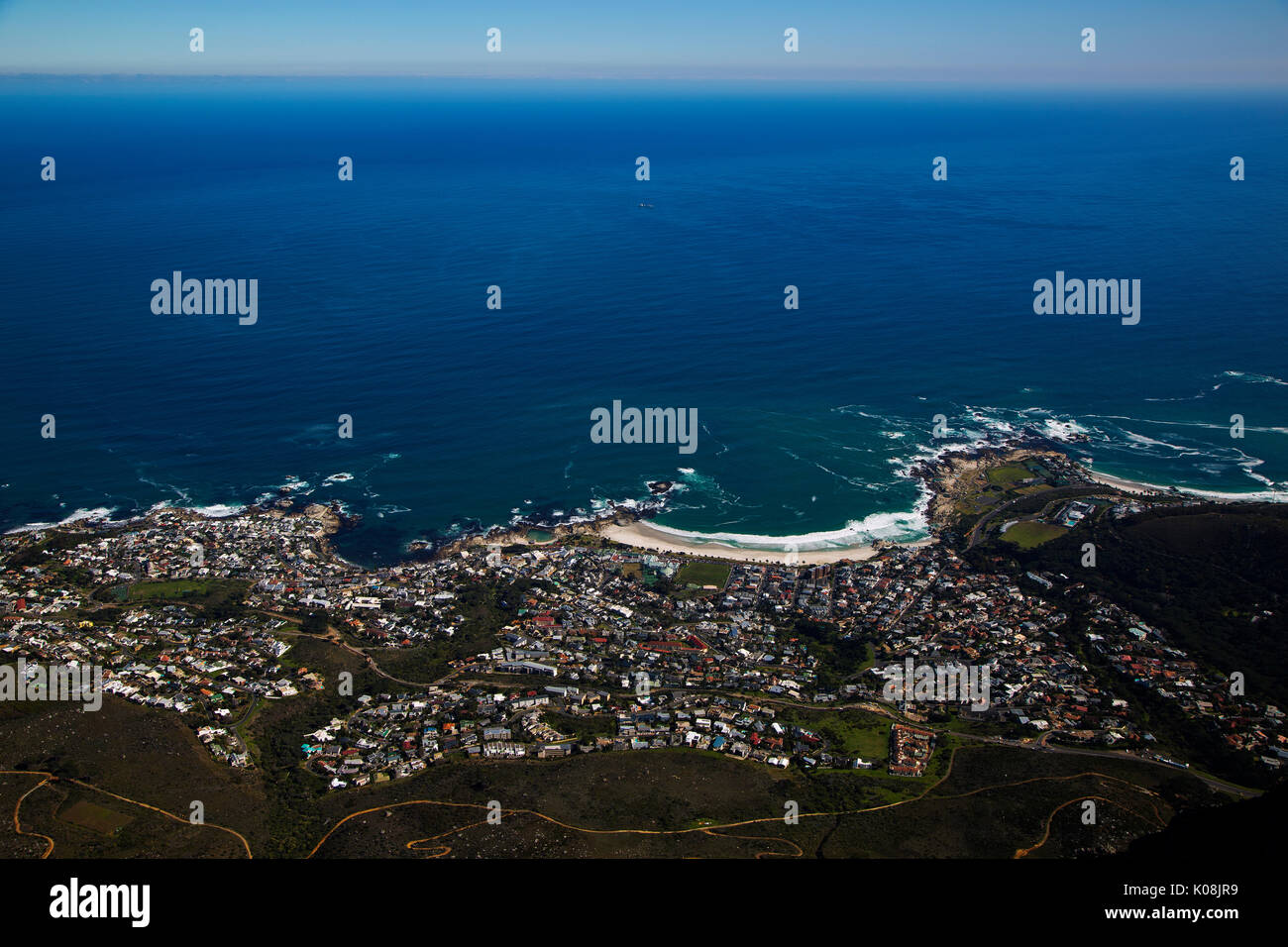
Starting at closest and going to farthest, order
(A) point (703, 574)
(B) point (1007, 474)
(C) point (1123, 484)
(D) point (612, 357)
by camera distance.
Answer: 1. (A) point (703, 574)
2. (C) point (1123, 484)
3. (B) point (1007, 474)
4. (D) point (612, 357)

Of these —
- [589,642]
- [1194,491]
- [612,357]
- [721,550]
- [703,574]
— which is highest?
[612,357]

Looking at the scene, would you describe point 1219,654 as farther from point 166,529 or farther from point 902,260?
point 902,260

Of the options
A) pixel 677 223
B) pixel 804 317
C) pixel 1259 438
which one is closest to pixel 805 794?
pixel 1259 438

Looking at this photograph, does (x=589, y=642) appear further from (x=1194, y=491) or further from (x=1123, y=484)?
(x=1194, y=491)

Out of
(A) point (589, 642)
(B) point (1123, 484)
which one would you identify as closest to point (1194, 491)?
(B) point (1123, 484)

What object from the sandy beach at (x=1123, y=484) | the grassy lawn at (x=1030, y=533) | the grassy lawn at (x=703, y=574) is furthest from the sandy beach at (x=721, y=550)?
the sandy beach at (x=1123, y=484)

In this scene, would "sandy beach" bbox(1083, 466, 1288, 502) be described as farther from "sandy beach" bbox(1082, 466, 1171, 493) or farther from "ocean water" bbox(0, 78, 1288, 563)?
"ocean water" bbox(0, 78, 1288, 563)
